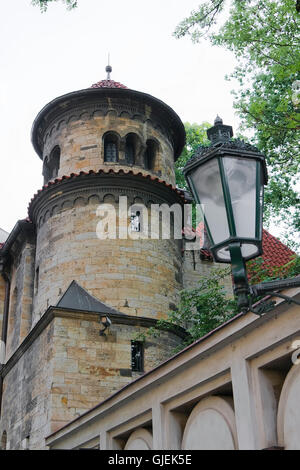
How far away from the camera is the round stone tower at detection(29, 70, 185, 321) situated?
15.6 meters

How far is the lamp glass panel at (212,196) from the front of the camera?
154 inches

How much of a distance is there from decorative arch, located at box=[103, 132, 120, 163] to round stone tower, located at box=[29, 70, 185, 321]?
3 cm

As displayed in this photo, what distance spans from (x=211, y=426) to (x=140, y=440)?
69.0 inches

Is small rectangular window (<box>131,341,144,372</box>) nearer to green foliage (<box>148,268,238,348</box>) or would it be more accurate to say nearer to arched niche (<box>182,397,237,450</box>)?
green foliage (<box>148,268,238,348</box>)

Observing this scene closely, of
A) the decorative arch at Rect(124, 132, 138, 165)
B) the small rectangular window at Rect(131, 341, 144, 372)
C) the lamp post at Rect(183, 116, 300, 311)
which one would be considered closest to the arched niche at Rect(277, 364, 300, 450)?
the lamp post at Rect(183, 116, 300, 311)

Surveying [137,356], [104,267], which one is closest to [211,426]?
[137,356]

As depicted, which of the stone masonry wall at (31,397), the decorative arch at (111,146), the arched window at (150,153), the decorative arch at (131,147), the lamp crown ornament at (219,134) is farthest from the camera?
the arched window at (150,153)

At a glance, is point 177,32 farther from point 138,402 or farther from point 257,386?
point 257,386

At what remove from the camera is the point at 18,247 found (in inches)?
786

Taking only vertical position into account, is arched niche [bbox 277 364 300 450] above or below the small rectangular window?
below

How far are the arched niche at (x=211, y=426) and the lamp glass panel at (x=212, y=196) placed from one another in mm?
2894

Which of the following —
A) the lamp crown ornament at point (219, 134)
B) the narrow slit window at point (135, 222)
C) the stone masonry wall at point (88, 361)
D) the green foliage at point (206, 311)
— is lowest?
the lamp crown ornament at point (219, 134)

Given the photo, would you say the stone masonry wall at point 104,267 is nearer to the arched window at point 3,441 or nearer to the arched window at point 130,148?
the arched window at point 130,148

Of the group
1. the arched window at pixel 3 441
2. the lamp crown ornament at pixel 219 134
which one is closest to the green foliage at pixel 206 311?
the arched window at pixel 3 441
